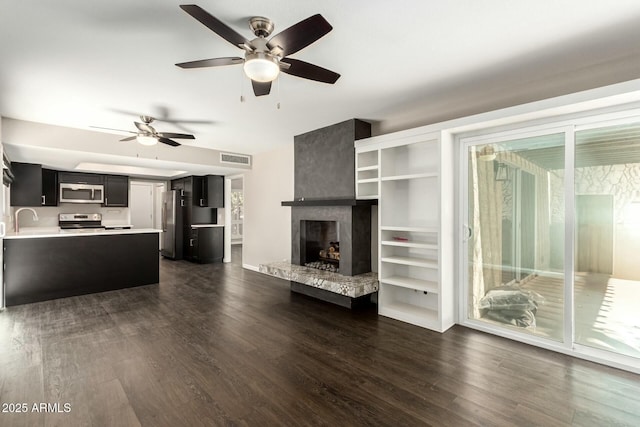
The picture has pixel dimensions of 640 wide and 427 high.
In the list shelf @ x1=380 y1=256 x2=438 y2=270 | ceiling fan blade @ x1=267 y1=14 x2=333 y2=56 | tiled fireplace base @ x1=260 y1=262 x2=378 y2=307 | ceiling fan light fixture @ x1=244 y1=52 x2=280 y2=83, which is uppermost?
ceiling fan blade @ x1=267 y1=14 x2=333 y2=56

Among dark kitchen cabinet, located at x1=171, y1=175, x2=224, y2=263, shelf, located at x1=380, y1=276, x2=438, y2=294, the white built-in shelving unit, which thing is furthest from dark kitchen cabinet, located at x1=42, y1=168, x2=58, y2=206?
shelf, located at x1=380, y1=276, x2=438, y2=294

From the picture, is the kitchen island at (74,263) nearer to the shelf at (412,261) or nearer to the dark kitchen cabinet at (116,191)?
the dark kitchen cabinet at (116,191)

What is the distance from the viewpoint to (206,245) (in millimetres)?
7402

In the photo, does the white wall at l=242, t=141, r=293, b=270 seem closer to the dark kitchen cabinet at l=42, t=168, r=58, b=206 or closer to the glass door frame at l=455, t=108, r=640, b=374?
the glass door frame at l=455, t=108, r=640, b=374

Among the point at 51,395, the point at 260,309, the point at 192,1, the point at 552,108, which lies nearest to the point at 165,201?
the point at 260,309

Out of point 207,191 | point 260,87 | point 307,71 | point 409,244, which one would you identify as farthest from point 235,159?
point 307,71

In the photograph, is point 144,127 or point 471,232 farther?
point 144,127

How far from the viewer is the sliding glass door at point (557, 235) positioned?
2584 mm

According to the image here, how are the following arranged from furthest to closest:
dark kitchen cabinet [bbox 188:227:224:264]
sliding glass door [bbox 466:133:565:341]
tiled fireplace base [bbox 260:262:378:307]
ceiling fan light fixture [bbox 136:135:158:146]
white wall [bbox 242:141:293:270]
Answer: dark kitchen cabinet [bbox 188:227:224:264], white wall [bbox 242:141:293:270], ceiling fan light fixture [bbox 136:135:158:146], tiled fireplace base [bbox 260:262:378:307], sliding glass door [bbox 466:133:565:341]

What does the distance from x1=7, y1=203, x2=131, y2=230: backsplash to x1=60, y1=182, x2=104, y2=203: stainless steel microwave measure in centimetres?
25

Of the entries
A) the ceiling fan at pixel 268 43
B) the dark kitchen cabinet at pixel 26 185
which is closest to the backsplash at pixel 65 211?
the dark kitchen cabinet at pixel 26 185

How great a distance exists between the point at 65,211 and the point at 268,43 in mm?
7454

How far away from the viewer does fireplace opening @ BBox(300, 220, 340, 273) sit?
188 inches

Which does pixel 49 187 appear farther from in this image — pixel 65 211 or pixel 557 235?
pixel 557 235
